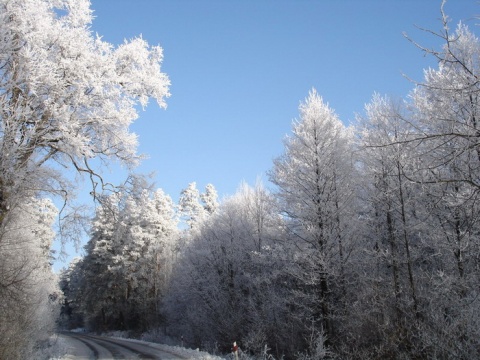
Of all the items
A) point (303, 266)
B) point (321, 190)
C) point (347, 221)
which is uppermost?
point (321, 190)

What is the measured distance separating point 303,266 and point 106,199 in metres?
9.41

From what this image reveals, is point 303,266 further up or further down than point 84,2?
further down

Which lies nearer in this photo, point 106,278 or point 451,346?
point 451,346

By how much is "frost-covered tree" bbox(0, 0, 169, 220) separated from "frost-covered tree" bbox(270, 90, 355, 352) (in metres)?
8.76

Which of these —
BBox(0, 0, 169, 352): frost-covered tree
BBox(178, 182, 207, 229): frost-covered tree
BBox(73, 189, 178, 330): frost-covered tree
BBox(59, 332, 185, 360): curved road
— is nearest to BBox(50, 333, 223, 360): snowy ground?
BBox(59, 332, 185, 360): curved road

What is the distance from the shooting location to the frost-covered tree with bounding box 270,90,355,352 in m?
14.8

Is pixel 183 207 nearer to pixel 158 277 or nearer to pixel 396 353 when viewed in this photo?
pixel 158 277

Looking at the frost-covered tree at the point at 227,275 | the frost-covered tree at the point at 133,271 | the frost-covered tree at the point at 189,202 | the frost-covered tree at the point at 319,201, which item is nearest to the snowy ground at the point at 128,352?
the frost-covered tree at the point at 227,275

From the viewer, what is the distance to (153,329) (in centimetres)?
3994

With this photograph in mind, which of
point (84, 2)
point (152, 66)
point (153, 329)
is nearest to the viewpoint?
point (84, 2)

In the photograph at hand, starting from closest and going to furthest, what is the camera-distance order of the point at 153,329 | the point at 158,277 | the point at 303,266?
the point at 303,266 < the point at 153,329 < the point at 158,277

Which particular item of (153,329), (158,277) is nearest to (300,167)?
(153,329)

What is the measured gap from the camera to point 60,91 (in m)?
6.71

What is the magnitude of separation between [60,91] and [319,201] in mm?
11165
